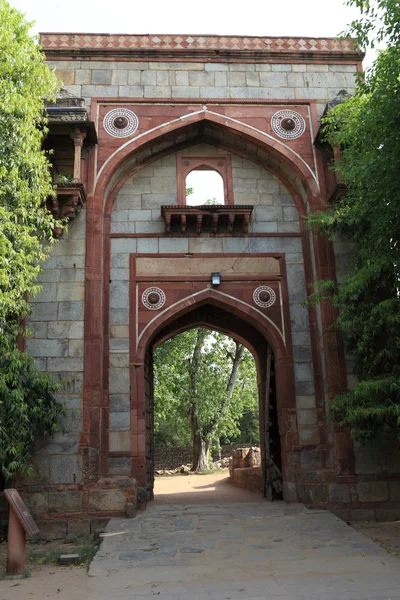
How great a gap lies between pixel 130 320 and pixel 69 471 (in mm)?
2489


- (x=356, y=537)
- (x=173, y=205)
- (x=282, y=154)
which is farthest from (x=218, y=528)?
(x=282, y=154)

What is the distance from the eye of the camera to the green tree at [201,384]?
19.9 m

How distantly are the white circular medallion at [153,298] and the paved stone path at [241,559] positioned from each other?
3.18 m

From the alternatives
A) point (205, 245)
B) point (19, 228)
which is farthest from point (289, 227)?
point (19, 228)

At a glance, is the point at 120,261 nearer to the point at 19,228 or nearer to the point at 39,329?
the point at 39,329

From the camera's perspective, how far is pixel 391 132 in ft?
21.9

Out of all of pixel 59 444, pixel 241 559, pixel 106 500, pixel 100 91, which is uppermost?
pixel 100 91

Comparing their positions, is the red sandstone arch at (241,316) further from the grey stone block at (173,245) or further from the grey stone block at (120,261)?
the grey stone block at (120,261)

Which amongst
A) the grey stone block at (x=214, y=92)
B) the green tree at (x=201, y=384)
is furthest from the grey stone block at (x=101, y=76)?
the green tree at (x=201, y=384)

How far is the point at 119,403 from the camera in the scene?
346 inches

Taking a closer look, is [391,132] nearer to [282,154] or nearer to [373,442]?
[282,154]

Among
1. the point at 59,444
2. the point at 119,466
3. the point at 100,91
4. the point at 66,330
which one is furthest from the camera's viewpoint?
the point at 100,91

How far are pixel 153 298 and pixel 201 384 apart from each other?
38.5 ft

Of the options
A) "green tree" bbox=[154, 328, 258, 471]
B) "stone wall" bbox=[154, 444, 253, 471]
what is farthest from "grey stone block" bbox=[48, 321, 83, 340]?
"stone wall" bbox=[154, 444, 253, 471]
